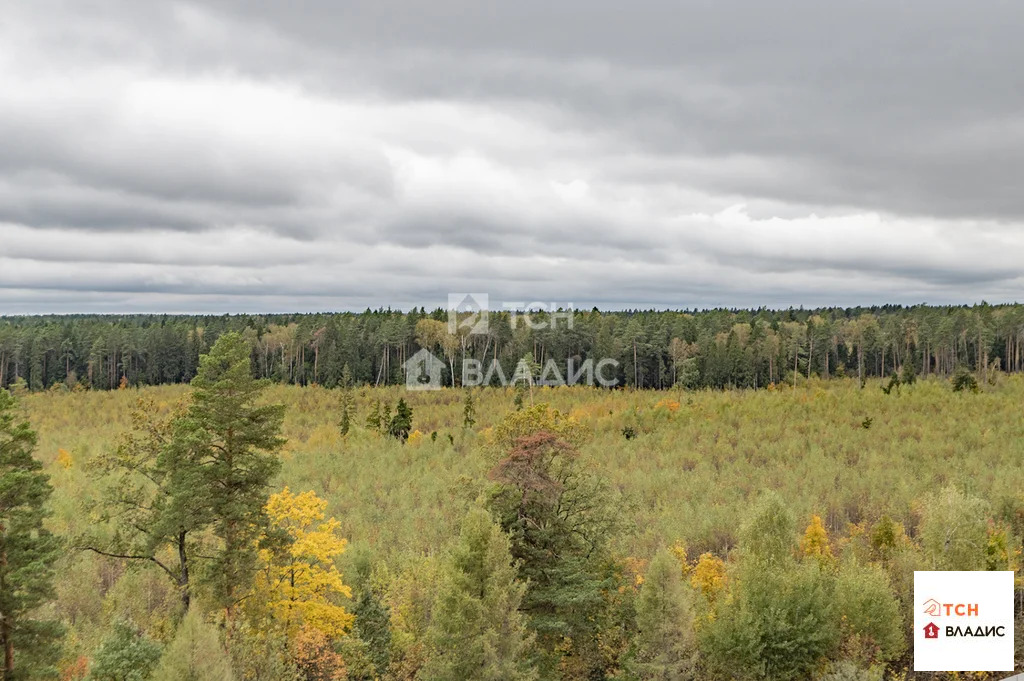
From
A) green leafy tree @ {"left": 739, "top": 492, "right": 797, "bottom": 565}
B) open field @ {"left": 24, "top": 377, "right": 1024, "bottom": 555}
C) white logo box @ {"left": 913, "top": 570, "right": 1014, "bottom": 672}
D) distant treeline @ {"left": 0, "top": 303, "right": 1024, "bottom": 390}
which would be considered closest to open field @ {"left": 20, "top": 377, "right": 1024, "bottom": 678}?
open field @ {"left": 24, "top": 377, "right": 1024, "bottom": 555}

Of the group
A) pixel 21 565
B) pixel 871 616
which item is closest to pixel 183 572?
pixel 21 565

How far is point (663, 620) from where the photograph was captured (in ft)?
93.4

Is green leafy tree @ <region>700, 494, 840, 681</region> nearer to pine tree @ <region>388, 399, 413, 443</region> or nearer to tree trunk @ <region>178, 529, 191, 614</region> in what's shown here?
tree trunk @ <region>178, 529, 191, 614</region>

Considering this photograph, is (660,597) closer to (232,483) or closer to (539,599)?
Answer: (539,599)

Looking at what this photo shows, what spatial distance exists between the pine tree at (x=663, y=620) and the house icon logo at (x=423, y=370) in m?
96.8

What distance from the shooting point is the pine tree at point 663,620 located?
92.8 ft

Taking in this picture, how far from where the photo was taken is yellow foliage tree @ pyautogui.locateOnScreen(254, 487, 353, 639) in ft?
96.9

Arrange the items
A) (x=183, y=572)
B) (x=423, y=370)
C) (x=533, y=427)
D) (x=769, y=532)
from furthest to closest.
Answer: (x=423, y=370), (x=769, y=532), (x=533, y=427), (x=183, y=572)

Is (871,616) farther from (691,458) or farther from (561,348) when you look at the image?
(561,348)

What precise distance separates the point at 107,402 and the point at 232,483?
87.9 metres

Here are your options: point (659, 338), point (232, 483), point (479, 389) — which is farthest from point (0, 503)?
point (659, 338)

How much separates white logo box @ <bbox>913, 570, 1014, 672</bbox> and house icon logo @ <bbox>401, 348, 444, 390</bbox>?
9765cm

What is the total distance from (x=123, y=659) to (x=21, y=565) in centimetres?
473

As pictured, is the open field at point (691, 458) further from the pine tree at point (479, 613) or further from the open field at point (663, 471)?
the pine tree at point (479, 613)
